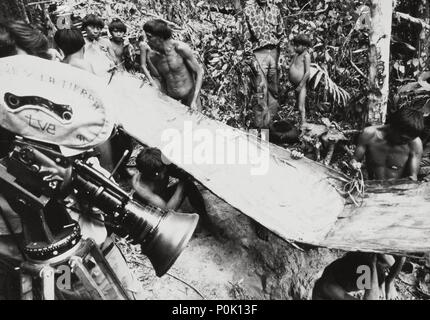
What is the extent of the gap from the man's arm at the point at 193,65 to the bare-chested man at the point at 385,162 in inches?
53.9

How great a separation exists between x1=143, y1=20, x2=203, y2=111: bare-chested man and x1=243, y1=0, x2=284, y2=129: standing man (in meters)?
0.71

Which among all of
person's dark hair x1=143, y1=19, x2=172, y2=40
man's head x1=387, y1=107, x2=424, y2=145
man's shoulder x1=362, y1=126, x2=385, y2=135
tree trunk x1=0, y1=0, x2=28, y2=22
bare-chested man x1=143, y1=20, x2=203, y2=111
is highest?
tree trunk x1=0, y1=0, x2=28, y2=22

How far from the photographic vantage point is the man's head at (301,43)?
3.52m

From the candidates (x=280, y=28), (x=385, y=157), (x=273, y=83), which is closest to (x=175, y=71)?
(x=273, y=83)

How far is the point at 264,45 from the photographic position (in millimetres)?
3852

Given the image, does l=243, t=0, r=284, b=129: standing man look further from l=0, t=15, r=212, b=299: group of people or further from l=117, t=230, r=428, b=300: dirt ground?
l=117, t=230, r=428, b=300: dirt ground

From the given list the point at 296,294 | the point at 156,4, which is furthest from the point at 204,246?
the point at 156,4

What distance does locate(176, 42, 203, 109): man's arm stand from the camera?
3.14 metres

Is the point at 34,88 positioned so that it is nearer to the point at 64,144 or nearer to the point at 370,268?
the point at 64,144

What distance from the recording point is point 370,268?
2.06m

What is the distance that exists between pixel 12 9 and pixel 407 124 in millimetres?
3368

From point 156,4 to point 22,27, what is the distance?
122 inches

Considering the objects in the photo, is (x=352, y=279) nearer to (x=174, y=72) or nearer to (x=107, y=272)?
(x=107, y=272)

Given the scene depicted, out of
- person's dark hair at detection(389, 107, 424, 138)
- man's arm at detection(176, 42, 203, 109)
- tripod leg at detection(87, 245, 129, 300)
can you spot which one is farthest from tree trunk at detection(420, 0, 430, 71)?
tripod leg at detection(87, 245, 129, 300)
